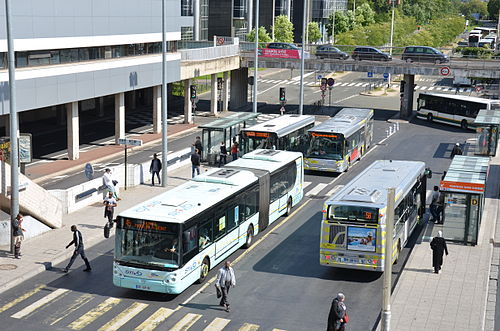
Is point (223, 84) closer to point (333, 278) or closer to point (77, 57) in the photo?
point (77, 57)

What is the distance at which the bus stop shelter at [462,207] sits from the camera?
2916 centimetres

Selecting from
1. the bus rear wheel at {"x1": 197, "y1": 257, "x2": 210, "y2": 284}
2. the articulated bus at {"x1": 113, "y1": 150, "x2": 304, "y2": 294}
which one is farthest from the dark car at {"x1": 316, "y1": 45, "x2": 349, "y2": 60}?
the bus rear wheel at {"x1": 197, "y1": 257, "x2": 210, "y2": 284}

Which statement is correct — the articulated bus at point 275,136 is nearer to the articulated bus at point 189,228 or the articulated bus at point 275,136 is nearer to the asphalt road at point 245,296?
the articulated bus at point 189,228

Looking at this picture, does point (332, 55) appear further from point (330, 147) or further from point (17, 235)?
point (17, 235)

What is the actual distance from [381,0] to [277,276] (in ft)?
498

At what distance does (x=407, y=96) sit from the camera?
6819cm

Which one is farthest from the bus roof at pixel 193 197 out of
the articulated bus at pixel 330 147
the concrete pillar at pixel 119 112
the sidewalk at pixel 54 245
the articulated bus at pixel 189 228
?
the concrete pillar at pixel 119 112

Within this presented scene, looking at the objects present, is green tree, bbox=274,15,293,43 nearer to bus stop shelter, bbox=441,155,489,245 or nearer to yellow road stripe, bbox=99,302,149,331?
bus stop shelter, bbox=441,155,489,245

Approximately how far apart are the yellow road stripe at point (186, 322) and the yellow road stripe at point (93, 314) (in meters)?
2.40

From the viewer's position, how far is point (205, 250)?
24.8 m

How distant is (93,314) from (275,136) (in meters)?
21.5

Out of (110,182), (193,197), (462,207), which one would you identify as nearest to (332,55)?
(110,182)

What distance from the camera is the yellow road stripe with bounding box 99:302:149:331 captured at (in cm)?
2116

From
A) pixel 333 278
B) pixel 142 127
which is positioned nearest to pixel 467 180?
pixel 333 278
